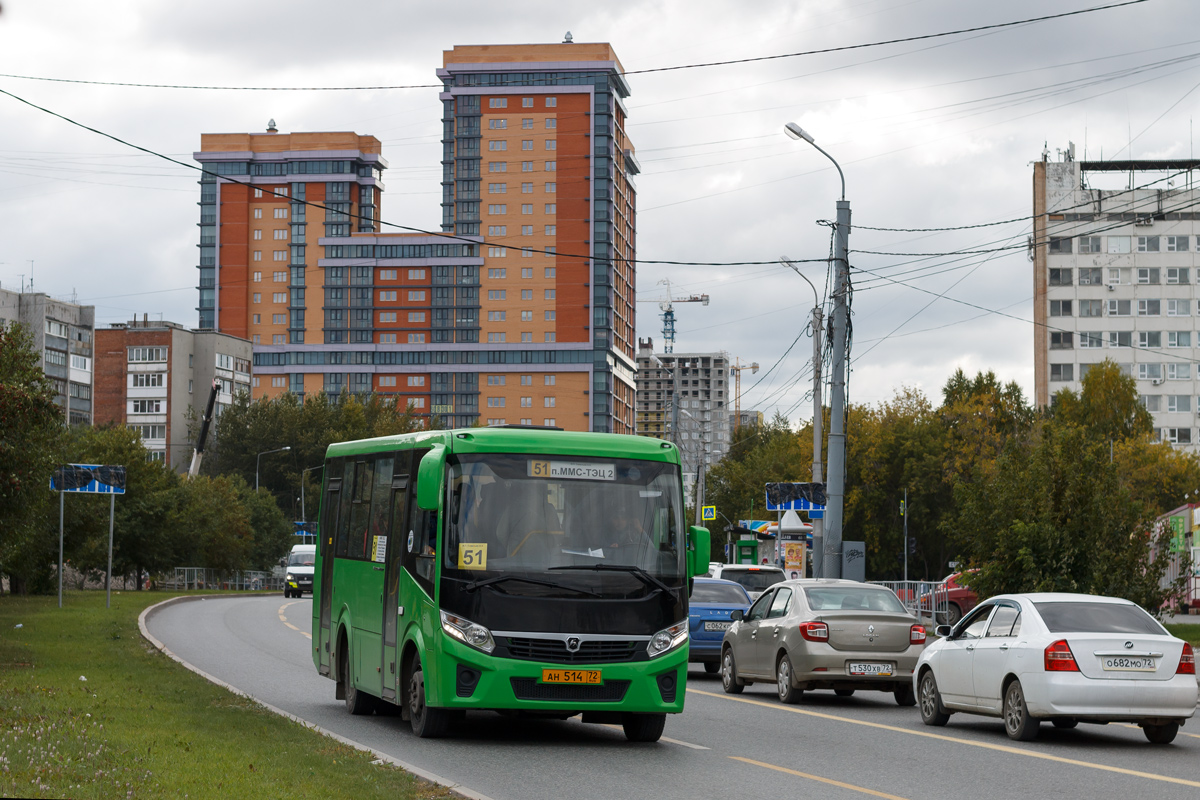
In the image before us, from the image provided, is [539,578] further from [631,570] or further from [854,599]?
[854,599]

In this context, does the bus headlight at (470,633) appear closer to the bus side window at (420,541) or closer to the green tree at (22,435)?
the bus side window at (420,541)

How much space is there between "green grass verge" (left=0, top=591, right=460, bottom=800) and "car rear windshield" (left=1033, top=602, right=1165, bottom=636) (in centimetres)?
699

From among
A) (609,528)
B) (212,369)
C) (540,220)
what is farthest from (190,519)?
(540,220)

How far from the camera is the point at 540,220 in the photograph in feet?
557

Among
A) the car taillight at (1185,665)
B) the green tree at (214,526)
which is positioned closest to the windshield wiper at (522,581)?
A: the car taillight at (1185,665)

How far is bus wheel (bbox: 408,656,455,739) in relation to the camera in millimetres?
14289

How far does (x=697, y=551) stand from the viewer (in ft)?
47.5

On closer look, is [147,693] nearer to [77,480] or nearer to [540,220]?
[77,480]

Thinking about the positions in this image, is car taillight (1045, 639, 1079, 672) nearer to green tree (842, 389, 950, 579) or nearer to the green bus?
the green bus

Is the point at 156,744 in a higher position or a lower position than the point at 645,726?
higher

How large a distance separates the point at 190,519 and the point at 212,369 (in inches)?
3267

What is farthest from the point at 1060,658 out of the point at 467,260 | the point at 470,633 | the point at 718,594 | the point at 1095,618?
the point at 467,260

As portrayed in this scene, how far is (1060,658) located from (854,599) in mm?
5343

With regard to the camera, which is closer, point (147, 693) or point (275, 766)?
point (275, 766)
